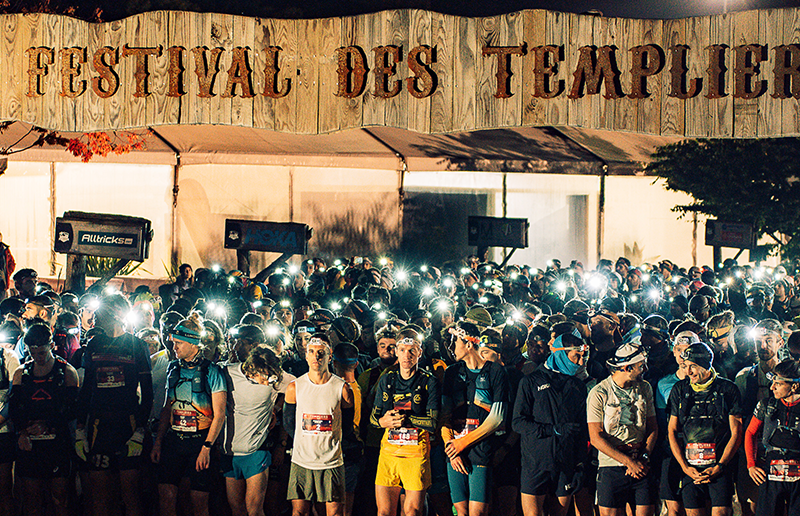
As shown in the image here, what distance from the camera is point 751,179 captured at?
19.1 meters

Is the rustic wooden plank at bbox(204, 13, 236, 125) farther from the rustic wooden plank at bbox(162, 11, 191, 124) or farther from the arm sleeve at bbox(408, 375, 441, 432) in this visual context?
the arm sleeve at bbox(408, 375, 441, 432)

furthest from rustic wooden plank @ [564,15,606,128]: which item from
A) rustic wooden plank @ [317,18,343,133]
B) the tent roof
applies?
the tent roof

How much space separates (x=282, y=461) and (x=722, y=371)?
13.0 feet

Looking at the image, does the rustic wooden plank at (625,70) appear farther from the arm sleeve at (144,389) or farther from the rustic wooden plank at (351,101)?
the arm sleeve at (144,389)

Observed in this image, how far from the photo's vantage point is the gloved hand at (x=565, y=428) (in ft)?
21.0

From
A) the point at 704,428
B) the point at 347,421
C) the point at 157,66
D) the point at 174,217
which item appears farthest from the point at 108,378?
the point at 174,217

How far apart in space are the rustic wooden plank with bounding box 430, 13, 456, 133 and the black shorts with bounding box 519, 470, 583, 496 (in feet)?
8.93

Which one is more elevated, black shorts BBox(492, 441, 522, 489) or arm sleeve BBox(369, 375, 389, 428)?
arm sleeve BBox(369, 375, 389, 428)

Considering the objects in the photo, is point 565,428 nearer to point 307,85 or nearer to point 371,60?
point 371,60

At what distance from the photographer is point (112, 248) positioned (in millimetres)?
10344

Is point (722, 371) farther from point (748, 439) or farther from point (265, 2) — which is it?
point (265, 2)

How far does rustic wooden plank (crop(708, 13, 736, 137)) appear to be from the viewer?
19.2ft

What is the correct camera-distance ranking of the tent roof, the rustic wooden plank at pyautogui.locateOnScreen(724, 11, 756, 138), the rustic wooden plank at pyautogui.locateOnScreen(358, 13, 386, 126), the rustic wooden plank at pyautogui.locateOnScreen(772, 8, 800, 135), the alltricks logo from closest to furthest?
the rustic wooden plank at pyautogui.locateOnScreen(772, 8, 800, 135) < the rustic wooden plank at pyautogui.locateOnScreen(724, 11, 756, 138) < the rustic wooden plank at pyautogui.locateOnScreen(358, 13, 386, 126) < the alltricks logo < the tent roof

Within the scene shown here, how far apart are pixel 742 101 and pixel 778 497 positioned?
9.55 ft
